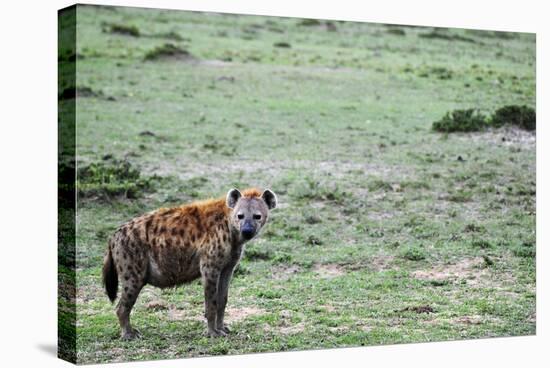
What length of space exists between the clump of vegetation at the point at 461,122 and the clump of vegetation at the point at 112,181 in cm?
326

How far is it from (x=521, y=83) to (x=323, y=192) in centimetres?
257

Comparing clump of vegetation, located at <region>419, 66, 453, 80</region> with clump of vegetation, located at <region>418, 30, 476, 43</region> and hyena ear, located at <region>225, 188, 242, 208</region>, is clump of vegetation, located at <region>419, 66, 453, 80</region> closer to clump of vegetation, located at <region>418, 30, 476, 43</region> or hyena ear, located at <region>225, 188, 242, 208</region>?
clump of vegetation, located at <region>418, 30, 476, 43</region>

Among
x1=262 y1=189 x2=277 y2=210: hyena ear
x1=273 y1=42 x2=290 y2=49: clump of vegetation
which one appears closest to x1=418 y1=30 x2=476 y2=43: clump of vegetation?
x1=273 y1=42 x2=290 y2=49: clump of vegetation

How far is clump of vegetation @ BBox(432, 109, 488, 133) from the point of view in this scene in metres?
11.3

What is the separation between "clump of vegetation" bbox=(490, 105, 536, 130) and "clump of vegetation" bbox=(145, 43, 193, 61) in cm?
399

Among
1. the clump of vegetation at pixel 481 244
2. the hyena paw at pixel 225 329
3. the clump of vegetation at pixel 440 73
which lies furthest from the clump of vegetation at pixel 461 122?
the hyena paw at pixel 225 329

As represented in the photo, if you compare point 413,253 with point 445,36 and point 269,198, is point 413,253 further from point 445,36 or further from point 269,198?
point 445,36

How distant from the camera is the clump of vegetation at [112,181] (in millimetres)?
9602

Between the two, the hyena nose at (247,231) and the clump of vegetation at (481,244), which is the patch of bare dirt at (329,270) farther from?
the hyena nose at (247,231)

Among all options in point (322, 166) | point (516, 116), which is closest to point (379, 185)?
point (322, 166)

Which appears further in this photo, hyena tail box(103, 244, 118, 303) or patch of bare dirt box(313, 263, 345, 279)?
patch of bare dirt box(313, 263, 345, 279)

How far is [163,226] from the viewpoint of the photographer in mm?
7805

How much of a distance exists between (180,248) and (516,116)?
4856 mm

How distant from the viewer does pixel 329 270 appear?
954cm
